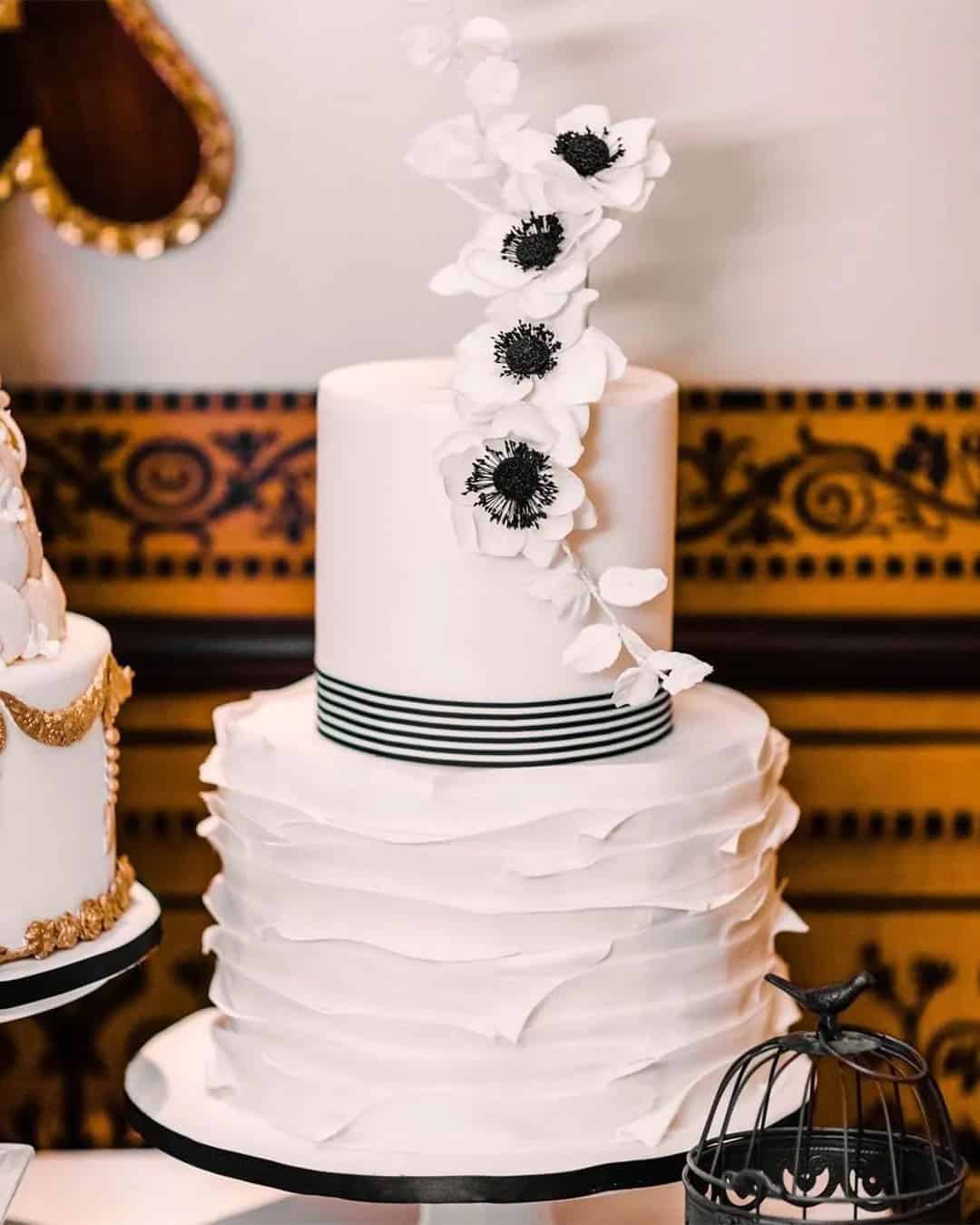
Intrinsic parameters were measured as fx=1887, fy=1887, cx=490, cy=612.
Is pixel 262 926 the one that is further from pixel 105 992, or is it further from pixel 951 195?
pixel 951 195

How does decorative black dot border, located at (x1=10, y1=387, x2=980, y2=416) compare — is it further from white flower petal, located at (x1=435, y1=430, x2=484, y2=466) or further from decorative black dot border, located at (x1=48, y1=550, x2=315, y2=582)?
white flower petal, located at (x1=435, y1=430, x2=484, y2=466)

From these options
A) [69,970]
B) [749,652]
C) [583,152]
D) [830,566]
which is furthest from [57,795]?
[830,566]

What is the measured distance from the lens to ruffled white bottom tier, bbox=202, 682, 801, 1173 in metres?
1.46

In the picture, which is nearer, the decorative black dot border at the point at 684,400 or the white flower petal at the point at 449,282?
the white flower petal at the point at 449,282

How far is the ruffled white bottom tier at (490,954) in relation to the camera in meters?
1.46

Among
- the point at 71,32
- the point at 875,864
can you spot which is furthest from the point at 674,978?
the point at 71,32

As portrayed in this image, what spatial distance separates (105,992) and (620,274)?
36.8 inches

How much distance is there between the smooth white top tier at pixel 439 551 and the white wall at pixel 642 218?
1.33ft

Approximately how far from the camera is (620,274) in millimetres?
1920

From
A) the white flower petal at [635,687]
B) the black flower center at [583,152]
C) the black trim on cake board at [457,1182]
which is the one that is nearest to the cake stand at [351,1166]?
the black trim on cake board at [457,1182]

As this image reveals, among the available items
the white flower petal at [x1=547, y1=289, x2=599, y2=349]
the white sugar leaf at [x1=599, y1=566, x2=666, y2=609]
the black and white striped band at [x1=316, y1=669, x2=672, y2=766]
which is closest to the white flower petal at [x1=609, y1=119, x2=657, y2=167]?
the white flower petal at [x1=547, y1=289, x2=599, y2=349]

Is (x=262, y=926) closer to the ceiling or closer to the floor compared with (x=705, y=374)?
closer to the floor

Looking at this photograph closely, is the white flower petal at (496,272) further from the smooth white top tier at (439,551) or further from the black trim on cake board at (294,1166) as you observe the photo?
the black trim on cake board at (294,1166)

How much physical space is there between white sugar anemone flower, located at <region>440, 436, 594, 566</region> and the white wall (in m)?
0.50
